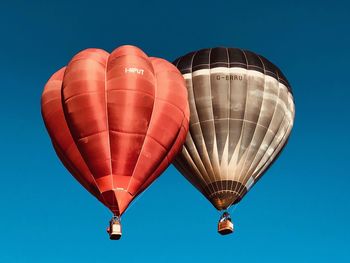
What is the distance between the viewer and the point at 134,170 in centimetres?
2477

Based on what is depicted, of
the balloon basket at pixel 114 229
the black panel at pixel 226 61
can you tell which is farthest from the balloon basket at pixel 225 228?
the black panel at pixel 226 61

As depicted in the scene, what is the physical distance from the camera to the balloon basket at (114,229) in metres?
24.2

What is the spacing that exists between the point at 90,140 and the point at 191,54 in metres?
8.26

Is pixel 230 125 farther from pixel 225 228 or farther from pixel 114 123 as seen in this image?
pixel 114 123

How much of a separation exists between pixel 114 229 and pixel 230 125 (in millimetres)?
→ 7374

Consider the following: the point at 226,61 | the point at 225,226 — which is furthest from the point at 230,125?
the point at 225,226

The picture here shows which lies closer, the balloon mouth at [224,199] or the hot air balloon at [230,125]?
the balloon mouth at [224,199]

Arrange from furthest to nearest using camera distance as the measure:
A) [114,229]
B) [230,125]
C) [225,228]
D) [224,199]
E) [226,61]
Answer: [226,61], [230,125], [224,199], [225,228], [114,229]

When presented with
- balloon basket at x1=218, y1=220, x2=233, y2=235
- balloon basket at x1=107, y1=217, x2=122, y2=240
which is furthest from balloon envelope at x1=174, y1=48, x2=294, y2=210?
balloon basket at x1=107, y1=217, x2=122, y2=240

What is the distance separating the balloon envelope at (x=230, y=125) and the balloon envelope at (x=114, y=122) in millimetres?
2925

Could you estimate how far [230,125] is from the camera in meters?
29.3

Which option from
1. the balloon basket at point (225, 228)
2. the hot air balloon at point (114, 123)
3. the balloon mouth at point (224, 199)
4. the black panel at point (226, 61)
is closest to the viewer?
the hot air balloon at point (114, 123)

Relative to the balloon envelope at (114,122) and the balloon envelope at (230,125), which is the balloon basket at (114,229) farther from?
the balloon envelope at (230,125)

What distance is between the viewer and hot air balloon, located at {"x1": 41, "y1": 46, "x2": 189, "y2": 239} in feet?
80.6
